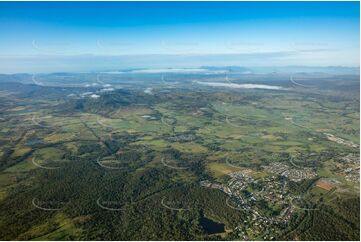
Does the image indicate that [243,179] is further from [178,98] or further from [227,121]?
[178,98]

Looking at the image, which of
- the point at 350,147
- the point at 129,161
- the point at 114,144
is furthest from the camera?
the point at 114,144

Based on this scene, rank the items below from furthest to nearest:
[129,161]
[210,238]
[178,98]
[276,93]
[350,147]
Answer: [276,93] → [178,98] → [350,147] → [129,161] → [210,238]

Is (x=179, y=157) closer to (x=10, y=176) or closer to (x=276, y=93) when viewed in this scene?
(x=10, y=176)

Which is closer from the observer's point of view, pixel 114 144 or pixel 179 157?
pixel 179 157

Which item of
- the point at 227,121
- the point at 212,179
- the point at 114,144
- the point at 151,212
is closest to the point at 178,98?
the point at 227,121

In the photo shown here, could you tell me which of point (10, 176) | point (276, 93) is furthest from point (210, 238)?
point (276, 93)

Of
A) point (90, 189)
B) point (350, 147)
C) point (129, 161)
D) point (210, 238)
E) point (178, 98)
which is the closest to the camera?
point (210, 238)
